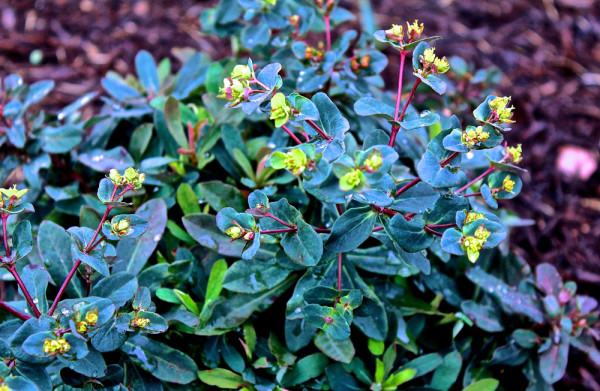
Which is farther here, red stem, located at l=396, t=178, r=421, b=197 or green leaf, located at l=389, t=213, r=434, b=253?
red stem, located at l=396, t=178, r=421, b=197

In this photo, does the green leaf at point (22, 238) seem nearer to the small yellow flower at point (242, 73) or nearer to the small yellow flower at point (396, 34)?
the small yellow flower at point (242, 73)

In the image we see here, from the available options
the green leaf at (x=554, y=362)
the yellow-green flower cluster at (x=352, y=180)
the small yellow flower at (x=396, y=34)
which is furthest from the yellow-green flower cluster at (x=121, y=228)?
the green leaf at (x=554, y=362)

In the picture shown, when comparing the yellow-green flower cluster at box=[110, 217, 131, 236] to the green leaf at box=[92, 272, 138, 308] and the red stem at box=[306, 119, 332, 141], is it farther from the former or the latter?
the red stem at box=[306, 119, 332, 141]

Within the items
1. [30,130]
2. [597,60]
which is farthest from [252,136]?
[597,60]

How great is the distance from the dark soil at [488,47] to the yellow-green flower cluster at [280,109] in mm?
2057

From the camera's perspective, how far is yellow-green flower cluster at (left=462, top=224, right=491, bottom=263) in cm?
124

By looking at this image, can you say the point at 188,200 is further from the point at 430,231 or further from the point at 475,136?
the point at 475,136

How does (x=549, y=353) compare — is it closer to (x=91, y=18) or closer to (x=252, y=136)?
(x=252, y=136)

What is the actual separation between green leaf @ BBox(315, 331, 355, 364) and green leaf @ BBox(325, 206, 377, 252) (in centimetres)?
34

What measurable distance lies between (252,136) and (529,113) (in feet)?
6.37

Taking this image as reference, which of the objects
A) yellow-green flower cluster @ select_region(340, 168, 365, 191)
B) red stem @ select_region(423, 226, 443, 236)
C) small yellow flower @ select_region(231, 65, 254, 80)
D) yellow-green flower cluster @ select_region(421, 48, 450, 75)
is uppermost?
small yellow flower @ select_region(231, 65, 254, 80)

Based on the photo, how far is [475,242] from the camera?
4.08 feet

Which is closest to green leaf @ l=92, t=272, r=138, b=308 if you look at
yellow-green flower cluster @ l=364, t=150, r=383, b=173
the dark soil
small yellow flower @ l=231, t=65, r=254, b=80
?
small yellow flower @ l=231, t=65, r=254, b=80

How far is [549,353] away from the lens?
1.79m
